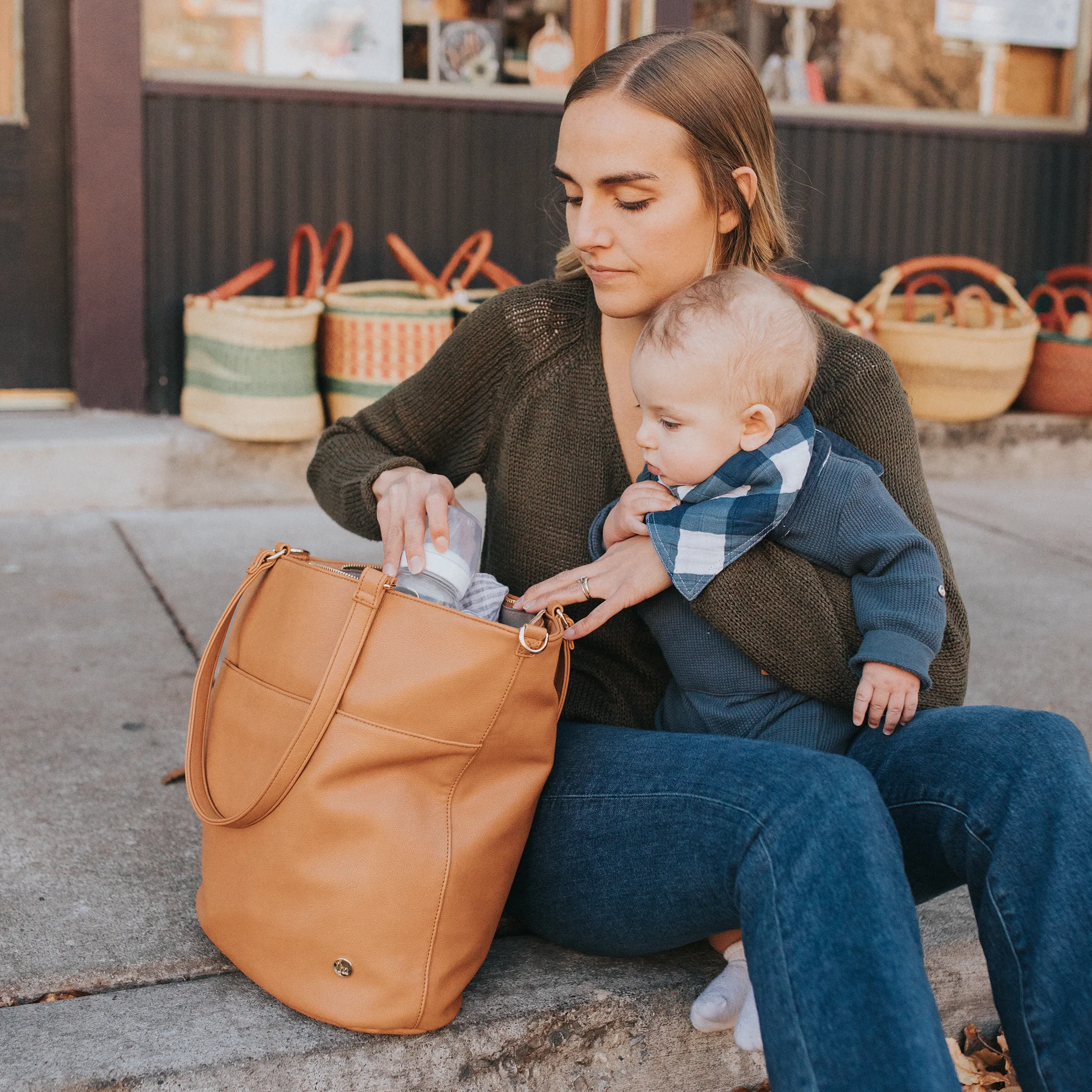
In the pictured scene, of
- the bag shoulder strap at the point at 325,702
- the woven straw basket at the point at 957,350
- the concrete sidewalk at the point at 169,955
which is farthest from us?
the woven straw basket at the point at 957,350

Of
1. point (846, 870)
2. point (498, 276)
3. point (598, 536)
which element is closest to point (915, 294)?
point (498, 276)

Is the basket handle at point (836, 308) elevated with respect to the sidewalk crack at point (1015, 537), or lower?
elevated

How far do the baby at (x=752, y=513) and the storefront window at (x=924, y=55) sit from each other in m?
3.97

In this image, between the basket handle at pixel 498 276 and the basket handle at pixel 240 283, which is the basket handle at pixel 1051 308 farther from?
the basket handle at pixel 240 283

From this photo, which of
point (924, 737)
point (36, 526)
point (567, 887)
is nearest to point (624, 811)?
point (567, 887)

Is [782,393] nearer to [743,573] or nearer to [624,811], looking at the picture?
[743,573]

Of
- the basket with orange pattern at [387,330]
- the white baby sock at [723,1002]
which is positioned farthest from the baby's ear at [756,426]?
the basket with orange pattern at [387,330]

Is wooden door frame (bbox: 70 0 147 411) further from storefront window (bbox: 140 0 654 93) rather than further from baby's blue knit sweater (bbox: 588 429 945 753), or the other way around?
baby's blue knit sweater (bbox: 588 429 945 753)

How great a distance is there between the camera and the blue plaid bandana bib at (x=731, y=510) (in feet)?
5.70

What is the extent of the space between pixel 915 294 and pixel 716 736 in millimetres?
4131

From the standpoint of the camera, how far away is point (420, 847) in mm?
1582

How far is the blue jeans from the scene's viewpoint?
1.41m

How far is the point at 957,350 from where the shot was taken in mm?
4977

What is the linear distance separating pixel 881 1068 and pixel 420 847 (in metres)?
0.55
